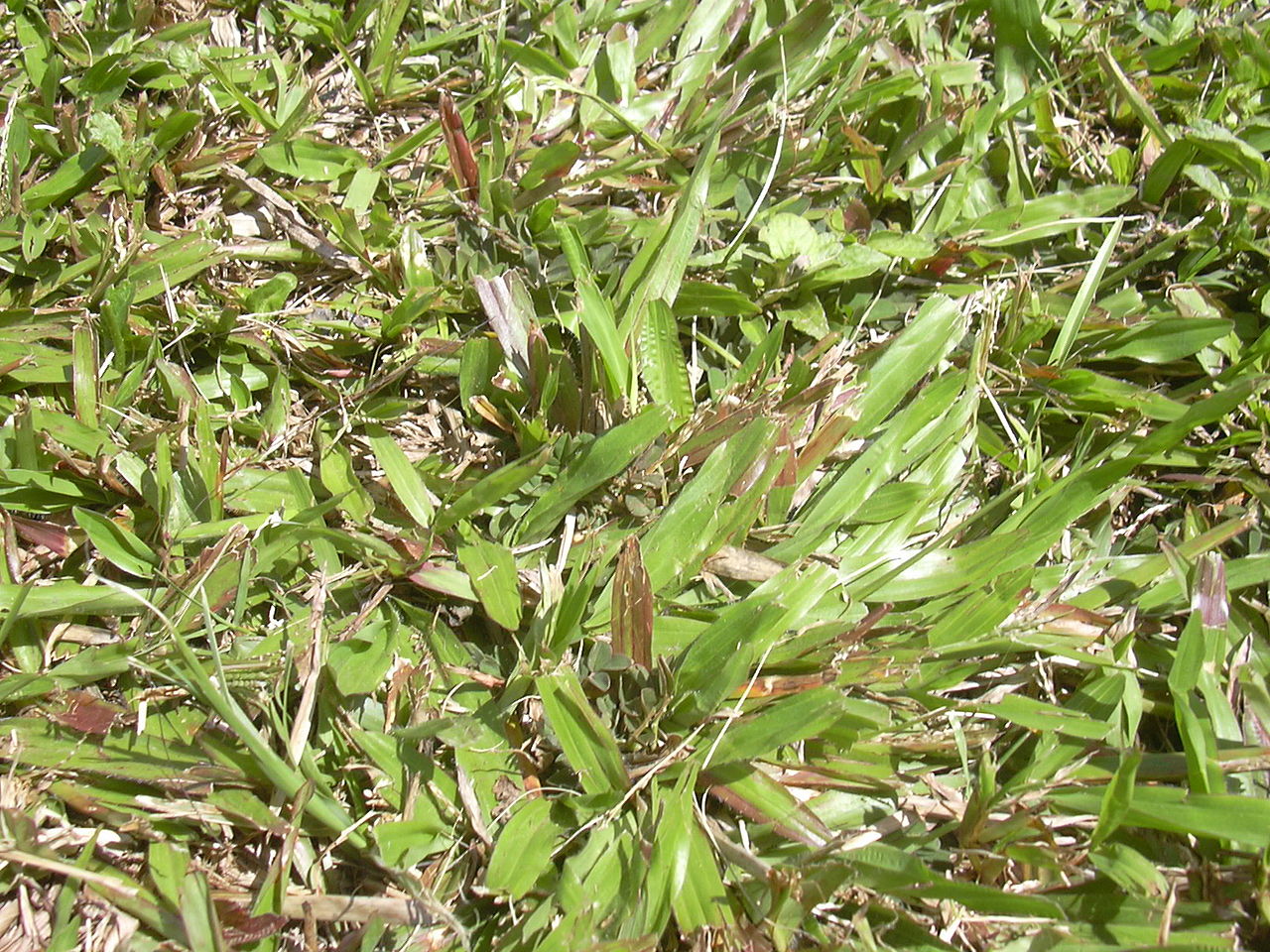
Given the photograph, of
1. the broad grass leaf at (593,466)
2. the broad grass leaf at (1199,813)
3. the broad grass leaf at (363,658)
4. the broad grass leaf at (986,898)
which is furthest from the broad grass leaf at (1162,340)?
the broad grass leaf at (363,658)

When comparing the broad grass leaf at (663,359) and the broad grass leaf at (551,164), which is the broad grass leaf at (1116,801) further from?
the broad grass leaf at (551,164)

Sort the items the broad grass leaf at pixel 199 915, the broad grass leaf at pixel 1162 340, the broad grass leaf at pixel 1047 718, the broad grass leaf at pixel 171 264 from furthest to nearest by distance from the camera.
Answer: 1. the broad grass leaf at pixel 1162 340
2. the broad grass leaf at pixel 171 264
3. the broad grass leaf at pixel 1047 718
4. the broad grass leaf at pixel 199 915

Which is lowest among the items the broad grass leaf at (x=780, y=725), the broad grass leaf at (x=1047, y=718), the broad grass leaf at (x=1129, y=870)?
the broad grass leaf at (x=1129, y=870)

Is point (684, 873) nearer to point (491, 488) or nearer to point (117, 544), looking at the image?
point (491, 488)

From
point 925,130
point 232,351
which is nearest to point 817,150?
point 925,130

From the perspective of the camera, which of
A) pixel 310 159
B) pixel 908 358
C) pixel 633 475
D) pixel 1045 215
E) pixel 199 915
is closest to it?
pixel 199 915

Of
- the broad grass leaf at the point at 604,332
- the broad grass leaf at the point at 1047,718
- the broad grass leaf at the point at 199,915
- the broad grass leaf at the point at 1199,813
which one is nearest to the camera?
the broad grass leaf at the point at 199,915

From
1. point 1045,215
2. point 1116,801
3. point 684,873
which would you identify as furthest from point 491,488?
point 1045,215

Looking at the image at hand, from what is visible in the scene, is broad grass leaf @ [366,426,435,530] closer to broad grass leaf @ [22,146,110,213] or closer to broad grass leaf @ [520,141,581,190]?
broad grass leaf @ [520,141,581,190]
